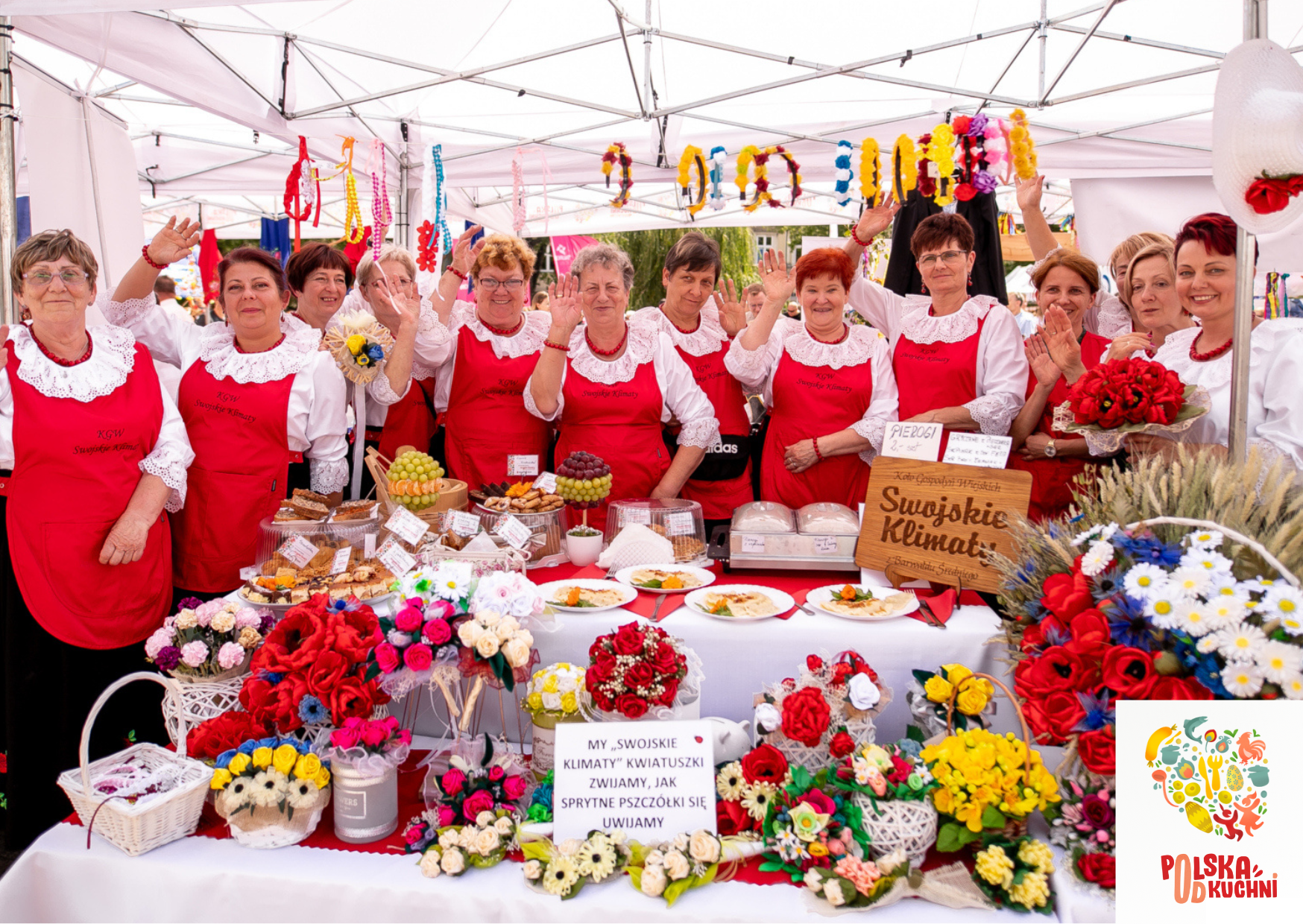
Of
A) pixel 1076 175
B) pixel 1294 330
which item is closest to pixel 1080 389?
pixel 1294 330

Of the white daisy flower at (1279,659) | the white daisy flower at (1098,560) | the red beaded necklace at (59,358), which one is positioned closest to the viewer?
the white daisy flower at (1279,659)

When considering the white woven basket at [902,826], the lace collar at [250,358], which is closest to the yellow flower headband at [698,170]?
the lace collar at [250,358]

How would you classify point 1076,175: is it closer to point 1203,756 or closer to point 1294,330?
point 1294,330

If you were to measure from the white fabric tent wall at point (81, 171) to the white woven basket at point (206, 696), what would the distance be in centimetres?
281

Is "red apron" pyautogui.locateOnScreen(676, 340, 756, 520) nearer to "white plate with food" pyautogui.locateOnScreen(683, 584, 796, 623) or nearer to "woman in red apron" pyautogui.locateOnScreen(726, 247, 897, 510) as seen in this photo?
"woman in red apron" pyautogui.locateOnScreen(726, 247, 897, 510)

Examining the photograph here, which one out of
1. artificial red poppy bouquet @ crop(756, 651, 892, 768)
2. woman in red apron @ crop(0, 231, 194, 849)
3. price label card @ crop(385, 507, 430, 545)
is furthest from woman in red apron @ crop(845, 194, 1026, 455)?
woman in red apron @ crop(0, 231, 194, 849)

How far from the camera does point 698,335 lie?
12.1 feet

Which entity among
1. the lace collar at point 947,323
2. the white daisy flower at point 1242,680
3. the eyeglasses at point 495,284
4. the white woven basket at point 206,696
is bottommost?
the white woven basket at point 206,696

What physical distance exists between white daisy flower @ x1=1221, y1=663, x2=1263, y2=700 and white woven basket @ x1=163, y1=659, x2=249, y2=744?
1977 millimetres

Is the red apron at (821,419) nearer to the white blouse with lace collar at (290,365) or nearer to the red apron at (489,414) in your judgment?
the red apron at (489,414)

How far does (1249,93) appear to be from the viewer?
161 cm

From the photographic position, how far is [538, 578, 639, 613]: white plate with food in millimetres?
2098

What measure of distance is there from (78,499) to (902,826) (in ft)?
8.28

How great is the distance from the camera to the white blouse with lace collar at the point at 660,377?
3256 mm
